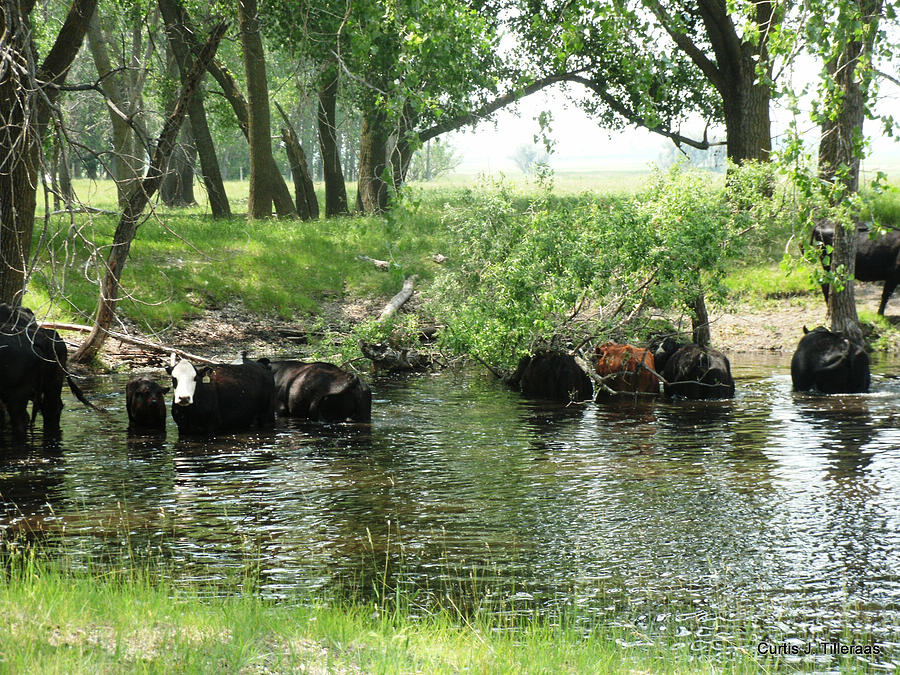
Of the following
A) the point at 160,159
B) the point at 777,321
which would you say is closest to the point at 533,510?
the point at 160,159

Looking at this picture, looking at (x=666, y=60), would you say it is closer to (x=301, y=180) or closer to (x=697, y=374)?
(x=697, y=374)

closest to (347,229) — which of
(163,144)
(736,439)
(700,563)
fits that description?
(163,144)

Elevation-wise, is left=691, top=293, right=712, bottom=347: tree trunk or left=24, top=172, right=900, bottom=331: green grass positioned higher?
left=24, top=172, right=900, bottom=331: green grass

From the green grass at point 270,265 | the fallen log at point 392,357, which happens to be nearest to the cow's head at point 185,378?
the fallen log at point 392,357

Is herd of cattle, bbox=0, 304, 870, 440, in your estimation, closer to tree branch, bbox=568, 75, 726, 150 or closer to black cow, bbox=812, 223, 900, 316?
black cow, bbox=812, 223, 900, 316

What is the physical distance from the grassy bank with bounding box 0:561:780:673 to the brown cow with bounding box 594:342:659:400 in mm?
11040

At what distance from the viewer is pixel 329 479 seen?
10.5m

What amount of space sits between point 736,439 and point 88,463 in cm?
846

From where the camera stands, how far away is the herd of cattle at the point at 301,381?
12.7 meters

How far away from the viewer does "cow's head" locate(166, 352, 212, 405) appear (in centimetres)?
1265

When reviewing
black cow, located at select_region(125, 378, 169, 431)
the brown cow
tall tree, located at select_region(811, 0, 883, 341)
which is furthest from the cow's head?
tall tree, located at select_region(811, 0, 883, 341)

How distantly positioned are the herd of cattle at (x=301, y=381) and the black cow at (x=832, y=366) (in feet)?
0.06

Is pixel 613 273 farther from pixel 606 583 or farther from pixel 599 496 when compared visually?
pixel 606 583

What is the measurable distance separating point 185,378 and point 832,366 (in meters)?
11.2
